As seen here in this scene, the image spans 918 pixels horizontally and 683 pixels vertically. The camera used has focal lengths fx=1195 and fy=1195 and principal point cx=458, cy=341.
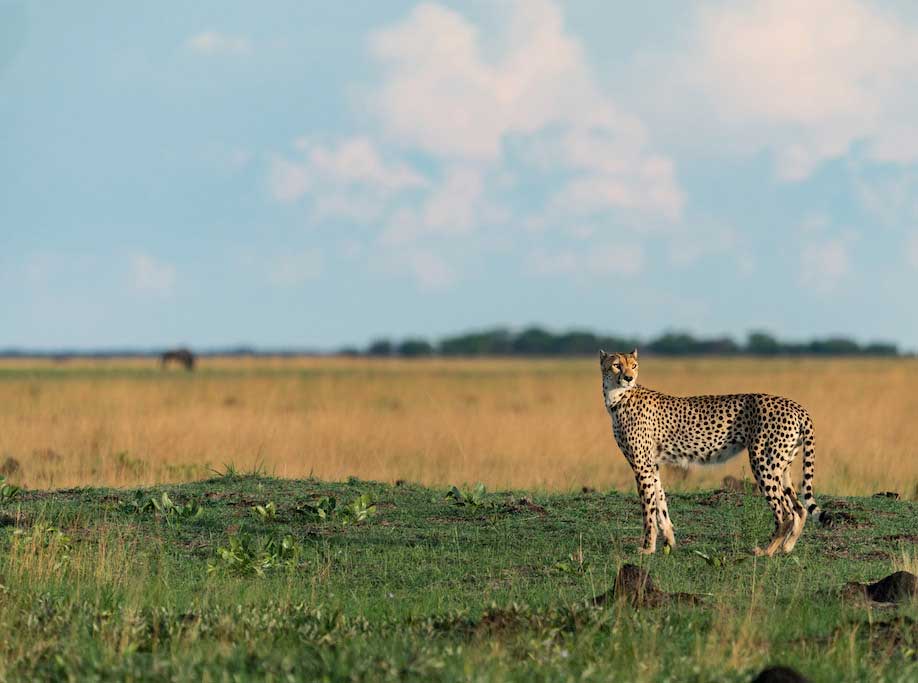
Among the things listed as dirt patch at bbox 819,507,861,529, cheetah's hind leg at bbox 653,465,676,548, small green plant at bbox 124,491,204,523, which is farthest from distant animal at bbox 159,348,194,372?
cheetah's hind leg at bbox 653,465,676,548

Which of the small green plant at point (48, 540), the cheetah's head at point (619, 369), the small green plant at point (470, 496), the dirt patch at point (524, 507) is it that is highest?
the cheetah's head at point (619, 369)

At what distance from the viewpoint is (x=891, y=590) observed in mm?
7938

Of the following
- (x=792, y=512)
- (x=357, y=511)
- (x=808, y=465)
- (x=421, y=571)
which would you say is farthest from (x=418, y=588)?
(x=808, y=465)

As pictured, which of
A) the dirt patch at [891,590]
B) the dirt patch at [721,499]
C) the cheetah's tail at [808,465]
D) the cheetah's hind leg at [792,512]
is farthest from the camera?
the dirt patch at [721,499]

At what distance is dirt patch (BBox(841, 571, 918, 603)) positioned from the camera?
7.87 m

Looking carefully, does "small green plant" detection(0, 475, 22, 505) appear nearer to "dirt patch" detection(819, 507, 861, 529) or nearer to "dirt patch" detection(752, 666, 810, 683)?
"dirt patch" detection(819, 507, 861, 529)

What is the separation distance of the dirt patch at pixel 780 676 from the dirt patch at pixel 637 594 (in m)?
1.66

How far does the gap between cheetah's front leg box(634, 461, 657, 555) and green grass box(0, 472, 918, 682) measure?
162 millimetres

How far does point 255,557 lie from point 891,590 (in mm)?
4637

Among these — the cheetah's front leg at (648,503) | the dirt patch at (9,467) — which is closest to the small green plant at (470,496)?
the cheetah's front leg at (648,503)

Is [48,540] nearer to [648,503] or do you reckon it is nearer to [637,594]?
[648,503]

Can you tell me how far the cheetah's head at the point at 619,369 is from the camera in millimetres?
10344

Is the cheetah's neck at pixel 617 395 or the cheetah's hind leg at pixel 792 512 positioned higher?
the cheetah's neck at pixel 617 395

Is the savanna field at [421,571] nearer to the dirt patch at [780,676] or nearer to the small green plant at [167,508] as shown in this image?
the small green plant at [167,508]
